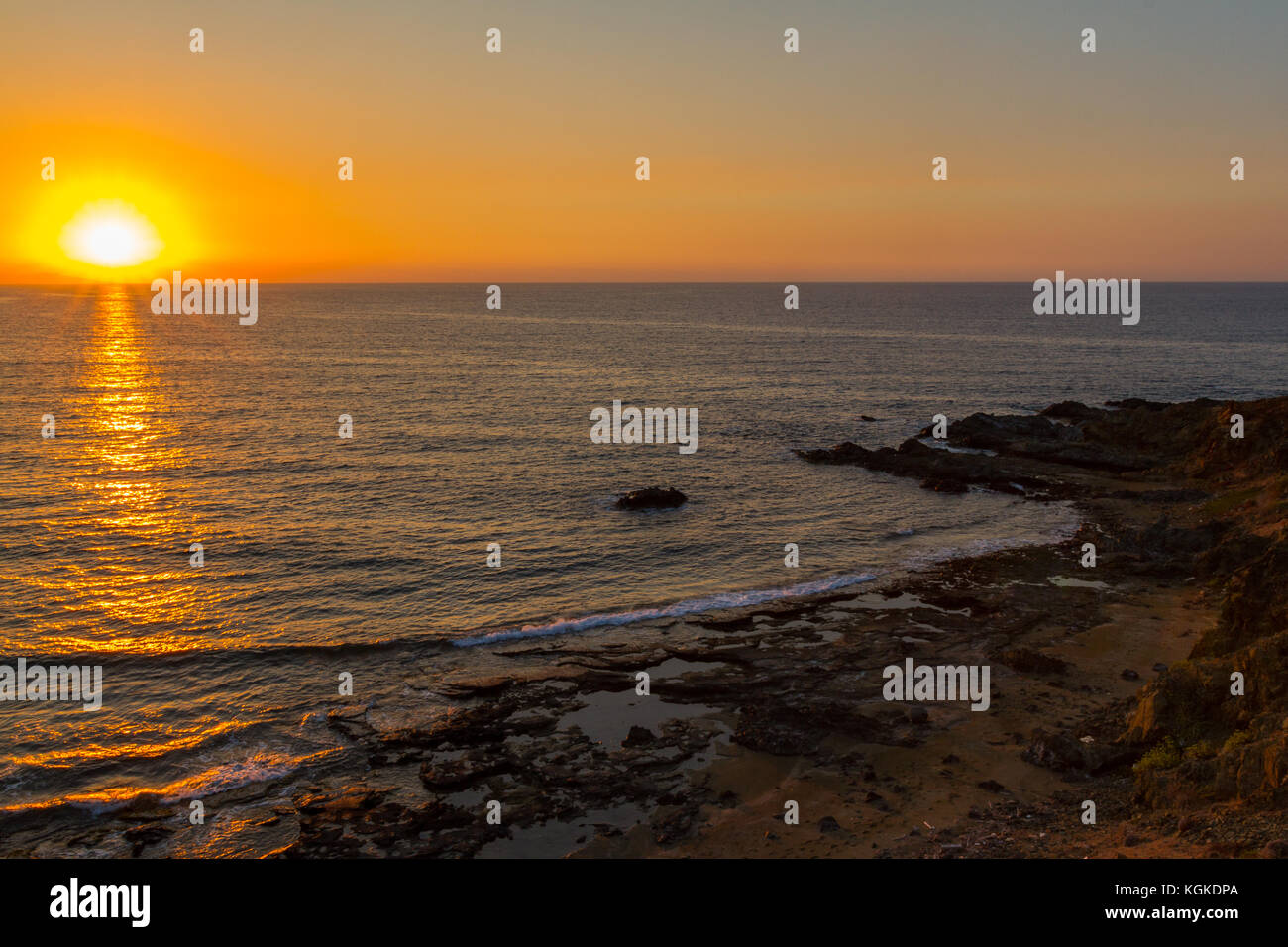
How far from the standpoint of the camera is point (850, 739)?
24188 mm

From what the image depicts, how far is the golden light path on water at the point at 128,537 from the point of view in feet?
104

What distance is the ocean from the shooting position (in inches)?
1051

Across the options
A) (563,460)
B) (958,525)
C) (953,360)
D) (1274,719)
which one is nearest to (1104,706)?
(1274,719)

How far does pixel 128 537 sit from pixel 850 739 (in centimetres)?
3535

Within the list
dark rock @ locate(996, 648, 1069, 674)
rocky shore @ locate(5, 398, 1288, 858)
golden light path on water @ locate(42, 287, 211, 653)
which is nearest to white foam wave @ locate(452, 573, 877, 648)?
rocky shore @ locate(5, 398, 1288, 858)

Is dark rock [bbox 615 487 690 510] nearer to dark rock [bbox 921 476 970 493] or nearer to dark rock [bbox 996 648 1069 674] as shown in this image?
dark rock [bbox 921 476 970 493]

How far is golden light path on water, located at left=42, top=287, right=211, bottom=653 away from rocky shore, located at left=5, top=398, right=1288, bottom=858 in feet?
36.9

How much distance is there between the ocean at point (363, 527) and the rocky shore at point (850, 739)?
2.11m

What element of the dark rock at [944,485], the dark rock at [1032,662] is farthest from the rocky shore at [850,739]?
the dark rock at [944,485]

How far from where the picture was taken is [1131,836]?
57.2 feet

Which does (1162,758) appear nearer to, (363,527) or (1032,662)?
(1032,662)

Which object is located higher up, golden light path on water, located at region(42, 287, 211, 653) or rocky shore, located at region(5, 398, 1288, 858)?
golden light path on water, located at region(42, 287, 211, 653)

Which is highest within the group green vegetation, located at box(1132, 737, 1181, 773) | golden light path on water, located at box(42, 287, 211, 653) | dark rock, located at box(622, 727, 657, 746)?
golden light path on water, located at box(42, 287, 211, 653)

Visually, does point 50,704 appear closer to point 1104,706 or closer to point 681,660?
point 681,660
